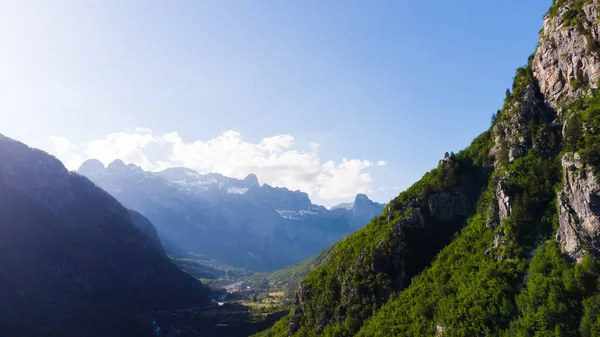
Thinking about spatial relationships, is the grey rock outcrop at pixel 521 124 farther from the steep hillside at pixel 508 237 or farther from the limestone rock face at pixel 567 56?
the limestone rock face at pixel 567 56

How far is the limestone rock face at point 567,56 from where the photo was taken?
311 feet

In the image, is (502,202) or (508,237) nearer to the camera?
(508,237)

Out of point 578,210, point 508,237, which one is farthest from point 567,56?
point 508,237

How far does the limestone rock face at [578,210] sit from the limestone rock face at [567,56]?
88.9 ft

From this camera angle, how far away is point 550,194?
91125 mm

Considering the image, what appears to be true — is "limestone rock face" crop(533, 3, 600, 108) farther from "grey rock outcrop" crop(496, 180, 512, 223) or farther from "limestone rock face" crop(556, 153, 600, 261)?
"grey rock outcrop" crop(496, 180, 512, 223)

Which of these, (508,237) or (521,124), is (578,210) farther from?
(521,124)

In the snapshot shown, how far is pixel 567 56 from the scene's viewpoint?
101625 millimetres

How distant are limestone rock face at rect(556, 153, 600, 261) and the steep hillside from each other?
21cm

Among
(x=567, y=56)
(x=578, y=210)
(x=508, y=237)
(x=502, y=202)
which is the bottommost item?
(x=508, y=237)

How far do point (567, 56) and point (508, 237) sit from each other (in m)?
52.2

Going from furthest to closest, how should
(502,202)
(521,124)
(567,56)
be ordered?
(521,124)
(567,56)
(502,202)

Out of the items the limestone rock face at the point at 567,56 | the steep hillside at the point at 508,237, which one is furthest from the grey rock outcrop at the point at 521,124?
the limestone rock face at the point at 567,56

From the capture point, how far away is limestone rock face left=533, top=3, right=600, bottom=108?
311ft
